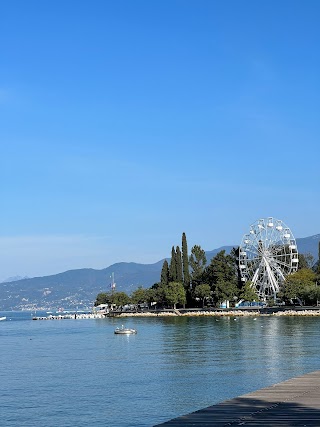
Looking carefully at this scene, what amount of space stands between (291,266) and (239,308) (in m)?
13.7

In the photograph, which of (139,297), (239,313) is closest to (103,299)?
(139,297)

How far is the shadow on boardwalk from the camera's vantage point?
2100 centimetres

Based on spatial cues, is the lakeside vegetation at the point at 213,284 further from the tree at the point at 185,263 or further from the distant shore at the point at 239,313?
the distant shore at the point at 239,313

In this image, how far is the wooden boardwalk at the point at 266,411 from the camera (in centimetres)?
2111

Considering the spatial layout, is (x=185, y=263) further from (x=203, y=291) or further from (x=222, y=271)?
(x=203, y=291)

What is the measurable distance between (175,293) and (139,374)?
314 feet

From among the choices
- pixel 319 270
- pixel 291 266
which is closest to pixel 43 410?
pixel 291 266

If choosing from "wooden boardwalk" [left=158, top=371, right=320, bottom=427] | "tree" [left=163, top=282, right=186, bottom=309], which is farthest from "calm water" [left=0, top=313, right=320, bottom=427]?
"tree" [left=163, top=282, right=186, bottom=309]

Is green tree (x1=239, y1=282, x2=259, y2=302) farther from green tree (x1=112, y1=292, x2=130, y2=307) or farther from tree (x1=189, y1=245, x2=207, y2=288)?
green tree (x1=112, y1=292, x2=130, y2=307)

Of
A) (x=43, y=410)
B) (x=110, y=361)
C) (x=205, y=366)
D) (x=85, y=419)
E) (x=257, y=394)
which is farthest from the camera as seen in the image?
(x=110, y=361)

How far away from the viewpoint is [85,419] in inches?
1332

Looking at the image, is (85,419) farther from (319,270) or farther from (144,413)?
(319,270)

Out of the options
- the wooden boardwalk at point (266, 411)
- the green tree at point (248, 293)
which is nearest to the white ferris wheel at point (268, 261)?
the green tree at point (248, 293)

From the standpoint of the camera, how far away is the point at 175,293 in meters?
146
